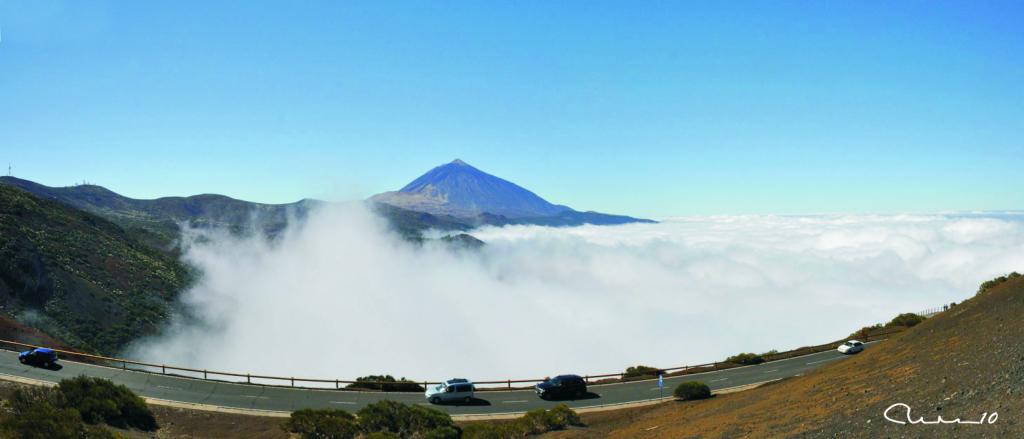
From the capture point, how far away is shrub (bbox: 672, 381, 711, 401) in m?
32.2

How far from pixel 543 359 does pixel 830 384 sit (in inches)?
7024

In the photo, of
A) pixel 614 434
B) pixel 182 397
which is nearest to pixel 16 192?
pixel 182 397

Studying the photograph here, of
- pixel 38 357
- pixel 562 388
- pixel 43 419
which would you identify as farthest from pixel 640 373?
pixel 38 357

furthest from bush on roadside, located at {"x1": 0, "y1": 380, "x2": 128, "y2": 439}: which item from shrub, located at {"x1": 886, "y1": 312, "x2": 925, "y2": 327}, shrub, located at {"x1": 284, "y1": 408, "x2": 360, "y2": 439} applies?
A: shrub, located at {"x1": 886, "y1": 312, "x2": 925, "y2": 327}

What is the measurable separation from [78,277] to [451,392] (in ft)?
231

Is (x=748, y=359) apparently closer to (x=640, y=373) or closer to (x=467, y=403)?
(x=640, y=373)

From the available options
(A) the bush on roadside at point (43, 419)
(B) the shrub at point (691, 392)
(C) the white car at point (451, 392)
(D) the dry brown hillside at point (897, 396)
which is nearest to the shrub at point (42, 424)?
(A) the bush on roadside at point (43, 419)

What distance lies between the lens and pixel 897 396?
18.4m

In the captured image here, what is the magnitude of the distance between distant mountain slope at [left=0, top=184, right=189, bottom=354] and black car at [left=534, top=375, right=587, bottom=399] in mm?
45653

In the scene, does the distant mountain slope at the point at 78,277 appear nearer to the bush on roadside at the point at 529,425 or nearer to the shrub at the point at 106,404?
the shrub at the point at 106,404

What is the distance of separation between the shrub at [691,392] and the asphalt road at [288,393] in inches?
73.4

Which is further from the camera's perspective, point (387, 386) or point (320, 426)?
point (387, 386)

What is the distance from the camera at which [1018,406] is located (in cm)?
1373

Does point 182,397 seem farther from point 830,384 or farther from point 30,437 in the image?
point 830,384
